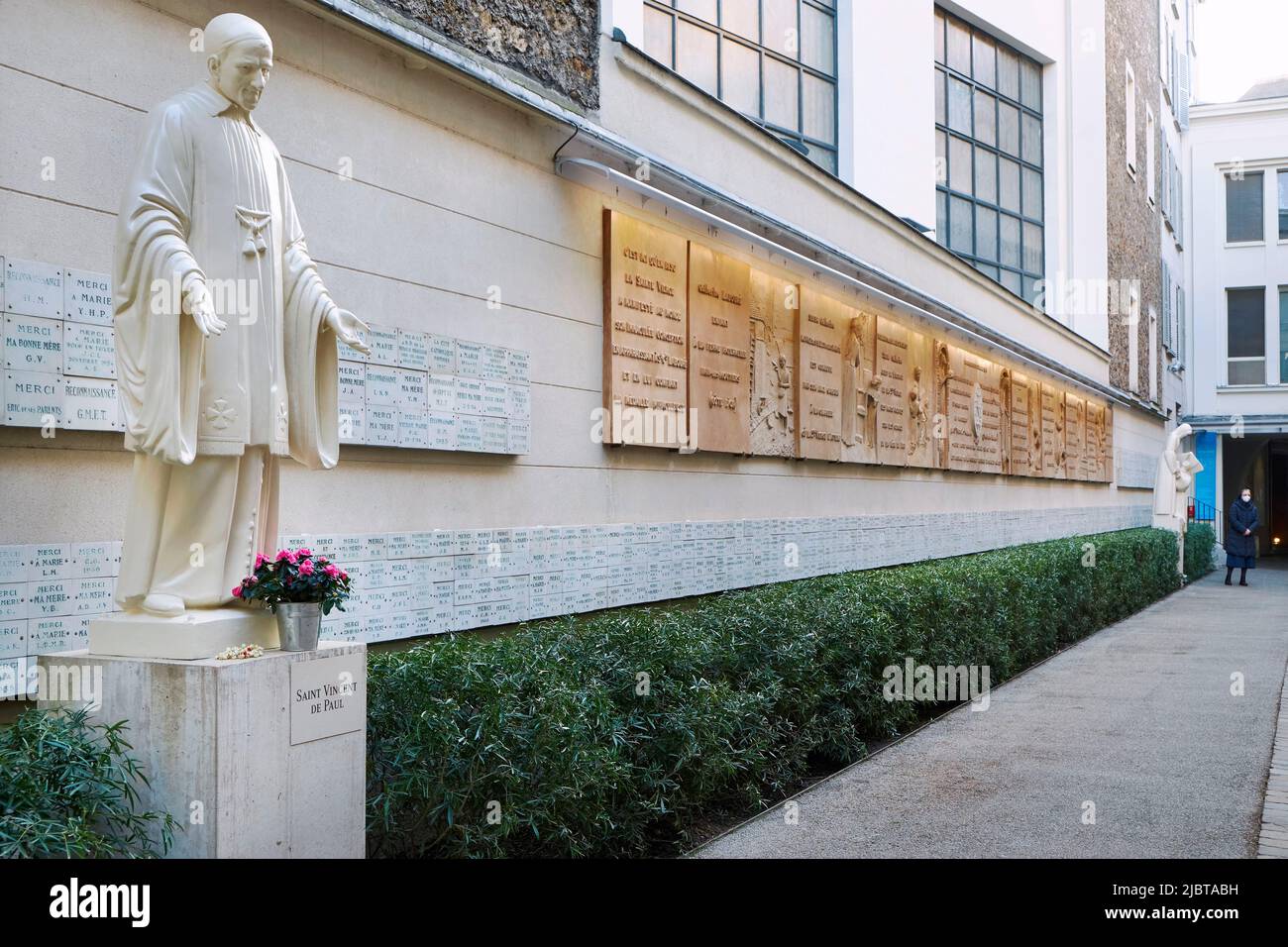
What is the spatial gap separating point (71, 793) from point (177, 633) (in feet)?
1.80

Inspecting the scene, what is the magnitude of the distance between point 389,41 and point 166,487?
304 cm

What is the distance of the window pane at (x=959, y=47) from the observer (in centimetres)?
1769

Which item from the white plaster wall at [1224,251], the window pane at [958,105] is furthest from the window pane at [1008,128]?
the white plaster wall at [1224,251]

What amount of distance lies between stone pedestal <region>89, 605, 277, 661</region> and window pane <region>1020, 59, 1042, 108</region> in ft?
64.3

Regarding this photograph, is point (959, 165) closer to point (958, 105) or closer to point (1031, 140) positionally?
point (958, 105)

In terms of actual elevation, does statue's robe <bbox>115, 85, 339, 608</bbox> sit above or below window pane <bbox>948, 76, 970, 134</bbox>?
below

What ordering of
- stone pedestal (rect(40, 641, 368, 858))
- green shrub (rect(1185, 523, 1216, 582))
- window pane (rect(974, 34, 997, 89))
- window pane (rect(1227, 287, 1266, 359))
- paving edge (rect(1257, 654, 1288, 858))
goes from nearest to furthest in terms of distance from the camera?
stone pedestal (rect(40, 641, 368, 858)) → paving edge (rect(1257, 654, 1288, 858)) → window pane (rect(974, 34, 997, 89)) → green shrub (rect(1185, 523, 1216, 582)) → window pane (rect(1227, 287, 1266, 359))

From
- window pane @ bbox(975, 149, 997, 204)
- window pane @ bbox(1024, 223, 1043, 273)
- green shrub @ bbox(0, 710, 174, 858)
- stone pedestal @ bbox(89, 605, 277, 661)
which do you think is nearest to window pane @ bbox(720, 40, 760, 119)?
window pane @ bbox(975, 149, 997, 204)

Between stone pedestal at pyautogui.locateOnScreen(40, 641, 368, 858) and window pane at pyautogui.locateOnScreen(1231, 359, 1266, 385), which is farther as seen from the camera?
window pane at pyautogui.locateOnScreen(1231, 359, 1266, 385)

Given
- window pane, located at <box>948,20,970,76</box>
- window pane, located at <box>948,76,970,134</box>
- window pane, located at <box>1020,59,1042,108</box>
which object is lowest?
window pane, located at <box>948,76,970,134</box>

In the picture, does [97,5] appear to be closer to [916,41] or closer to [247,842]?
[247,842]

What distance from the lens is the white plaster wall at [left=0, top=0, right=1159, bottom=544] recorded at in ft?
14.5

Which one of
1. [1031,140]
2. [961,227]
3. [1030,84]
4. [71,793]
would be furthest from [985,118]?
[71,793]

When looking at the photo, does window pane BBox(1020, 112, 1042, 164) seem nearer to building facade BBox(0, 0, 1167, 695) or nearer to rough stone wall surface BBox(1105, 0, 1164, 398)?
rough stone wall surface BBox(1105, 0, 1164, 398)
